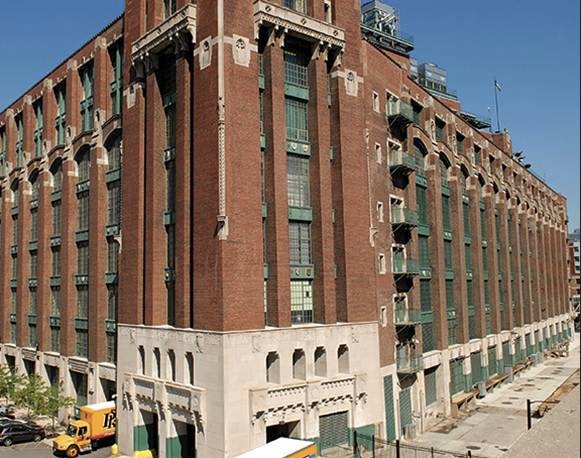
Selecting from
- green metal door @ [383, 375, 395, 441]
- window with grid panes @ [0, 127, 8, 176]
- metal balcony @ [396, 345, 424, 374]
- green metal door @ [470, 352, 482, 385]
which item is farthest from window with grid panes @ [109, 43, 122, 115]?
green metal door @ [470, 352, 482, 385]

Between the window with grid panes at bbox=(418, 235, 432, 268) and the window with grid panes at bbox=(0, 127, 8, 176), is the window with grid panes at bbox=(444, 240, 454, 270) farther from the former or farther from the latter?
the window with grid panes at bbox=(0, 127, 8, 176)

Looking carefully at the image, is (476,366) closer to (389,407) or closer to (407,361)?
(407,361)

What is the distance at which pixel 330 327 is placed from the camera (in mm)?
36938

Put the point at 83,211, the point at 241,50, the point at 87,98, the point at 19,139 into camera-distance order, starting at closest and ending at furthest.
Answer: the point at 241,50 → the point at 83,211 → the point at 87,98 → the point at 19,139

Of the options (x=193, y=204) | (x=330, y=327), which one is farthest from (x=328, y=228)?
(x=193, y=204)

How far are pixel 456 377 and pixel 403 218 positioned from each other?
60.0ft

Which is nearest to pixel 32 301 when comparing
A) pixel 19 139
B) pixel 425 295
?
pixel 19 139

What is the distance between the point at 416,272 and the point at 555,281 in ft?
212

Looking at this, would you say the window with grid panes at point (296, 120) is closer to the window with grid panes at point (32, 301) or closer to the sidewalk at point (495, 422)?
the sidewalk at point (495, 422)

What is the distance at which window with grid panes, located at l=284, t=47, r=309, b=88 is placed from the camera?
3834cm

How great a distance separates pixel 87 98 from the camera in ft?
167

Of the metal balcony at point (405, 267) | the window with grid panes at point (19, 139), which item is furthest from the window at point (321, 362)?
the window with grid panes at point (19, 139)

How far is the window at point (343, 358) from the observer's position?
37.8m

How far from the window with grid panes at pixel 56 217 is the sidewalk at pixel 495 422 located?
36573 mm
